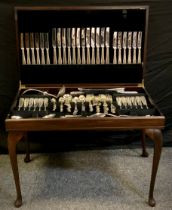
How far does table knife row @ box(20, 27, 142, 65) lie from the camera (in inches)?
76.9

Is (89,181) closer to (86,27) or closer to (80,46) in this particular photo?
(80,46)

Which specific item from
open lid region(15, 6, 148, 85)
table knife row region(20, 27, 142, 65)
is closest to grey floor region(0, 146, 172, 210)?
open lid region(15, 6, 148, 85)

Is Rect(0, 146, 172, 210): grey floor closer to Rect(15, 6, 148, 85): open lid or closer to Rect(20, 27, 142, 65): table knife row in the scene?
Rect(15, 6, 148, 85): open lid

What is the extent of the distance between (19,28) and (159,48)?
95 cm

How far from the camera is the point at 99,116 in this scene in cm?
160

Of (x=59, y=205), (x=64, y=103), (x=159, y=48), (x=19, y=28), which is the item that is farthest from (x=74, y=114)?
(x=159, y=48)

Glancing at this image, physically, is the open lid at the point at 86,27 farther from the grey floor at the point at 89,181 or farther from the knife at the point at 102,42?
the grey floor at the point at 89,181

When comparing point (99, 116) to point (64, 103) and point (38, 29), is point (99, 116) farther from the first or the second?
point (38, 29)

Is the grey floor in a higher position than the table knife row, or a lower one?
lower

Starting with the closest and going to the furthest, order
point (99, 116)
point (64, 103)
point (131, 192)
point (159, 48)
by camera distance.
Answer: point (99, 116) → point (64, 103) → point (131, 192) → point (159, 48)

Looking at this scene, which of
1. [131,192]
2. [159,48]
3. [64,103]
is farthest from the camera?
[159,48]

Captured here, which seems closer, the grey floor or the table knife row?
the grey floor

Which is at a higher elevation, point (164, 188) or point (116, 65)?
point (116, 65)

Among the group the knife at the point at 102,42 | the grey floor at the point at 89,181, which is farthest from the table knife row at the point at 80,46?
the grey floor at the point at 89,181
